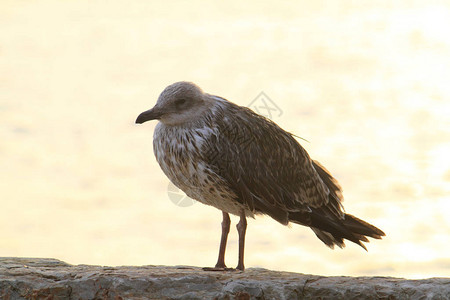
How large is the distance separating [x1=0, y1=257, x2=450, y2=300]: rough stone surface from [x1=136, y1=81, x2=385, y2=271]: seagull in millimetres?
666

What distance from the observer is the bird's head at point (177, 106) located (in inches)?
318

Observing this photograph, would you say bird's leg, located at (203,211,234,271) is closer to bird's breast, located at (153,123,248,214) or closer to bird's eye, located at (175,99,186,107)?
bird's breast, located at (153,123,248,214)

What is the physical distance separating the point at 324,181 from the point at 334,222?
0.72m

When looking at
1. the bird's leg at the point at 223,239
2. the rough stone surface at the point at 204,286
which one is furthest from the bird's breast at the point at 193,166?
the rough stone surface at the point at 204,286

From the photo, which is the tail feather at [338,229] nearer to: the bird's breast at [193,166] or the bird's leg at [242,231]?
the bird's leg at [242,231]

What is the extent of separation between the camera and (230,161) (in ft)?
26.2

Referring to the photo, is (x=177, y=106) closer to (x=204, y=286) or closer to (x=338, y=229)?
(x=204, y=286)

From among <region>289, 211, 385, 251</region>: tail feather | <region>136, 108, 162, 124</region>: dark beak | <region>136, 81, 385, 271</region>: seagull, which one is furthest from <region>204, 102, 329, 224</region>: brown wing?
<region>136, 108, 162, 124</region>: dark beak

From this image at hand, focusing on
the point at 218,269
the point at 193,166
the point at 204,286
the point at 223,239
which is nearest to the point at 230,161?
the point at 193,166

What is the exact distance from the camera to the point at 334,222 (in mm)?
8875

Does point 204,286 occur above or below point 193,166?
below

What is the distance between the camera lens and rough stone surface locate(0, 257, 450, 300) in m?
7.25

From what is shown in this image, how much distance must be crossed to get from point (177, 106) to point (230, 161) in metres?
0.91

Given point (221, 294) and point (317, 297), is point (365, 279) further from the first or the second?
point (221, 294)
